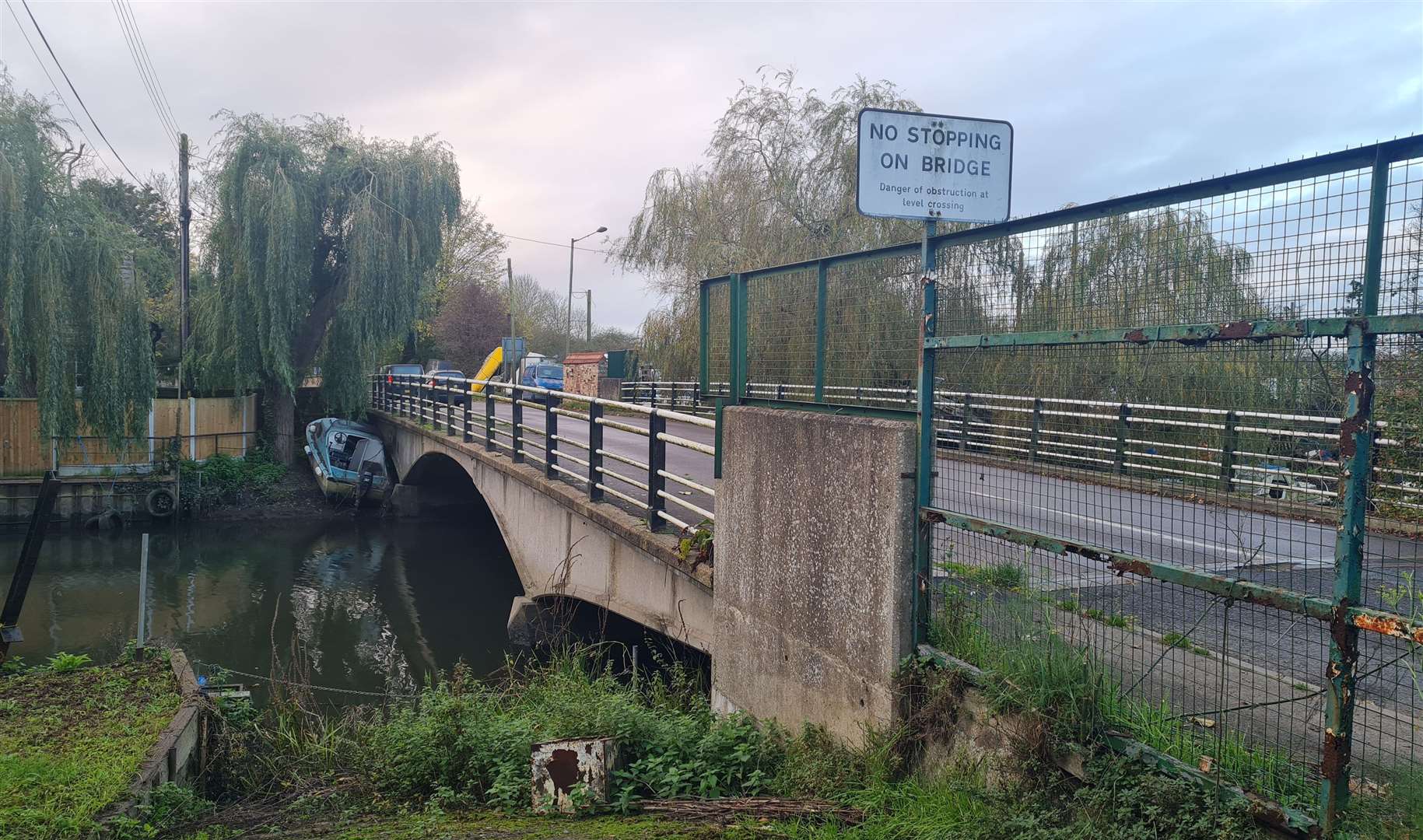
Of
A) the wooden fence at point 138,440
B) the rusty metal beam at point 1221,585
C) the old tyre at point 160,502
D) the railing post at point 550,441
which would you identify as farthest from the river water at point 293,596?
the rusty metal beam at point 1221,585

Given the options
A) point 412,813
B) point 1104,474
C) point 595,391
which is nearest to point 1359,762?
point 1104,474

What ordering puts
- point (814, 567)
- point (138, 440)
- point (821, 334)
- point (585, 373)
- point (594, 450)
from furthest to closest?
point (585, 373)
point (138, 440)
point (594, 450)
point (821, 334)
point (814, 567)

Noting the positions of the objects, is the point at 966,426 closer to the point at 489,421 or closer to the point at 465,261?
the point at 489,421

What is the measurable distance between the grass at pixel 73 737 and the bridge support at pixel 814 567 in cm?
378

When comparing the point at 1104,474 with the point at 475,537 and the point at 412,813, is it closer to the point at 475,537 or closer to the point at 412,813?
the point at 412,813

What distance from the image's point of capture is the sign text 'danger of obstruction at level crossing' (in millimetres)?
4609

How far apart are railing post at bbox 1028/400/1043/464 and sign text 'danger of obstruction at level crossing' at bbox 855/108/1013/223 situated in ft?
3.21

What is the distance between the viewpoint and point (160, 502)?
75.6ft

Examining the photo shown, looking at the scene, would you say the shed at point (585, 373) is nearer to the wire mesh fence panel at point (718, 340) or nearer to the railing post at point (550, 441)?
the railing post at point (550, 441)

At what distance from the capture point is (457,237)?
53719 mm

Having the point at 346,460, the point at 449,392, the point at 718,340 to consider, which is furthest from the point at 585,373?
the point at 718,340

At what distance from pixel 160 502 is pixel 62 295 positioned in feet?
18.6

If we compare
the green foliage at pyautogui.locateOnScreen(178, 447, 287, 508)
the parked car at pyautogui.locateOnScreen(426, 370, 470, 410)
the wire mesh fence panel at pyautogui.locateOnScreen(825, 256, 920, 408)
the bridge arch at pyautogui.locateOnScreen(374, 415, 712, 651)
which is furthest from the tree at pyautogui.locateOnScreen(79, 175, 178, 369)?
the wire mesh fence panel at pyautogui.locateOnScreen(825, 256, 920, 408)

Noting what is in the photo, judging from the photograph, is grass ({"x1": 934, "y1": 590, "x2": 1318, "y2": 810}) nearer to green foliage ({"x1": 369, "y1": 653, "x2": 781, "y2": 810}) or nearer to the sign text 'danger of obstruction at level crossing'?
green foliage ({"x1": 369, "y1": 653, "x2": 781, "y2": 810})
